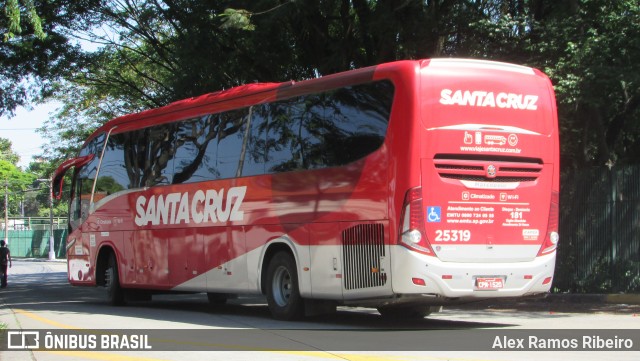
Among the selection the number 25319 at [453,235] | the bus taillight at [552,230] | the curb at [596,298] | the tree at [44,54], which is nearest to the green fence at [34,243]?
the tree at [44,54]

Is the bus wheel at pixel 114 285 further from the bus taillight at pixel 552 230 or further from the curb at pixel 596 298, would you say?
the bus taillight at pixel 552 230

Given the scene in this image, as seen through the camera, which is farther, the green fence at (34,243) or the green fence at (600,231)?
the green fence at (34,243)

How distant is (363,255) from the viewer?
12148 mm

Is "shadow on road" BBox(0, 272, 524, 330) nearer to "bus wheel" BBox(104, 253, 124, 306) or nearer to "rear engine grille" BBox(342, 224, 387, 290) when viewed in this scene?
"bus wheel" BBox(104, 253, 124, 306)

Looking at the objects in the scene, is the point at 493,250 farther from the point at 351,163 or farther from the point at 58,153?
the point at 58,153

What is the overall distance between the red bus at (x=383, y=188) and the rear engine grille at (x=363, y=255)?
0.02 metres

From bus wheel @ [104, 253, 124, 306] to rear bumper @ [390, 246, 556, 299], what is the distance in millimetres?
9204

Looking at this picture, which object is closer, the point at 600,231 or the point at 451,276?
the point at 451,276

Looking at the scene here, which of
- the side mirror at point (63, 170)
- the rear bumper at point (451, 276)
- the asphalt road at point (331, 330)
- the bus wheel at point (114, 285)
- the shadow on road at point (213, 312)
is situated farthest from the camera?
the side mirror at point (63, 170)

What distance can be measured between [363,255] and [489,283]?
187cm

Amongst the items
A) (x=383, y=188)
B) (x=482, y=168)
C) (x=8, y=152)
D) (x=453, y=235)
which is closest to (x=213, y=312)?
(x=383, y=188)

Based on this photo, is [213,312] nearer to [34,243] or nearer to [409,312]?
[409,312]

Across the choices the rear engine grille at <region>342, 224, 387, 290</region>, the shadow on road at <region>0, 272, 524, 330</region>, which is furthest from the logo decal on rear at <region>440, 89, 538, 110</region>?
the shadow on road at <region>0, 272, 524, 330</region>

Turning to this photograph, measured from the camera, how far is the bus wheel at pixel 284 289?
13500 mm
